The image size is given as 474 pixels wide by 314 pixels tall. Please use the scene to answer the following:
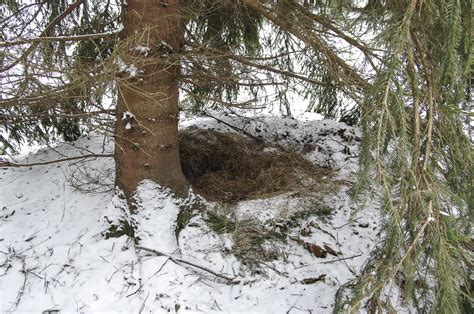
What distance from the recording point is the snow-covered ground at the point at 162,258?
114 inches

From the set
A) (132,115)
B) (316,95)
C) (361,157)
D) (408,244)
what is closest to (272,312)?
(408,244)

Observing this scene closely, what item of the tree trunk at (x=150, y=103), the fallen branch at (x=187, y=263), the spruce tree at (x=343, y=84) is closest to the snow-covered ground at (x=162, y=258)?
the fallen branch at (x=187, y=263)

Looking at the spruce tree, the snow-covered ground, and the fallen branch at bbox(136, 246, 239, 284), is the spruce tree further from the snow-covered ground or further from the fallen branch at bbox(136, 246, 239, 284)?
the fallen branch at bbox(136, 246, 239, 284)

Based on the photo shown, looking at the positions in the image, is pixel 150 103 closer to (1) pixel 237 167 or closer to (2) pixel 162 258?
(2) pixel 162 258

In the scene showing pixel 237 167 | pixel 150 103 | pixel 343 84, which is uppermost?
pixel 343 84

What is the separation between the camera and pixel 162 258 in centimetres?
317

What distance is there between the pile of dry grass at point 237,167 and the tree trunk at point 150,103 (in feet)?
2.21

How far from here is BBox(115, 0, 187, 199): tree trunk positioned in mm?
3156

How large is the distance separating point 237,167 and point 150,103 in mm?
1588

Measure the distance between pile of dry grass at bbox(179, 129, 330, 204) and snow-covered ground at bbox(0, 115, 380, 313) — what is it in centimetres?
28

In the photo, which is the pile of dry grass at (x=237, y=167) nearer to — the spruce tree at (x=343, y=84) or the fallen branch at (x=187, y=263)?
the spruce tree at (x=343, y=84)

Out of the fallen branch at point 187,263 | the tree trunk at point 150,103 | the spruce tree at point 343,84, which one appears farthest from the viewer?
the tree trunk at point 150,103

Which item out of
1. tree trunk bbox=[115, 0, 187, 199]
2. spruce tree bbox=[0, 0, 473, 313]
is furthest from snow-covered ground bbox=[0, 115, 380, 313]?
spruce tree bbox=[0, 0, 473, 313]

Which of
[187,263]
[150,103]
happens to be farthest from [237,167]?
[187,263]
